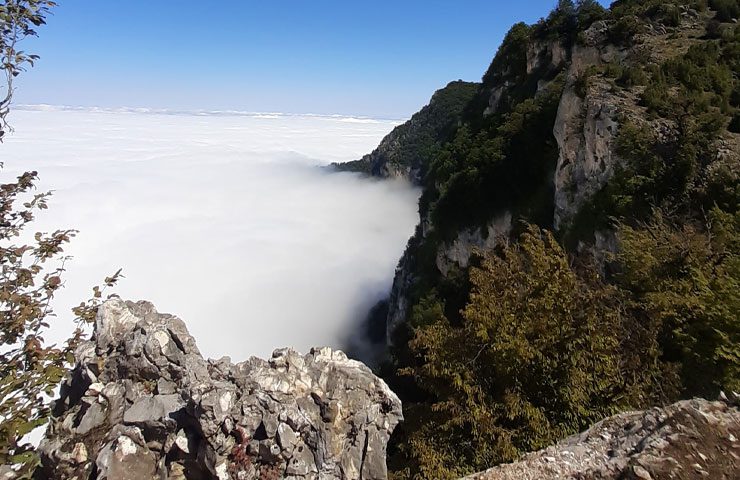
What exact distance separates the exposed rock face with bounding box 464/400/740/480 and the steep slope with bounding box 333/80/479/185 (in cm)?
8555

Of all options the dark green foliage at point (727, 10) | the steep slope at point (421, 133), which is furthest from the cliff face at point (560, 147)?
the steep slope at point (421, 133)

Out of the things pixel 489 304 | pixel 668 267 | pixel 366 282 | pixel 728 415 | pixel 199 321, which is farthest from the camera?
pixel 199 321

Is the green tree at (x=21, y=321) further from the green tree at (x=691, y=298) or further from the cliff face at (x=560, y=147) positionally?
the cliff face at (x=560, y=147)

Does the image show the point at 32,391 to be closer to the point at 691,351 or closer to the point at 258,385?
the point at 258,385

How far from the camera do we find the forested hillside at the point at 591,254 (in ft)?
30.0

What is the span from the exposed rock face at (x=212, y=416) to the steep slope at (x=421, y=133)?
83851 millimetres

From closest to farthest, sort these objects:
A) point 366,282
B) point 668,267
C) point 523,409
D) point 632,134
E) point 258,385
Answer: point 258,385, point 523,409, point 668,267, point 632,134, point 366,282

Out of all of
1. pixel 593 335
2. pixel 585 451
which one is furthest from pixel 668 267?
pixel 585 451

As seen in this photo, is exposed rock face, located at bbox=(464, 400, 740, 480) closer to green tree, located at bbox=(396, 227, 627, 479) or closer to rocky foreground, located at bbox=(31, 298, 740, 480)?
rocky foreground, located at bbox=(31, 298, 740, 480)

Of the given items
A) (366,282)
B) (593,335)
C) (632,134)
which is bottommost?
(366,282)

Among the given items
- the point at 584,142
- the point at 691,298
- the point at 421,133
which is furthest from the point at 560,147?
the point at 421,133

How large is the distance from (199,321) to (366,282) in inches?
Result: 1947

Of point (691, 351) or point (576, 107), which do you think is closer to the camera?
point (691, 351)

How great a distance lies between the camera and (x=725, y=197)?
14.9m
